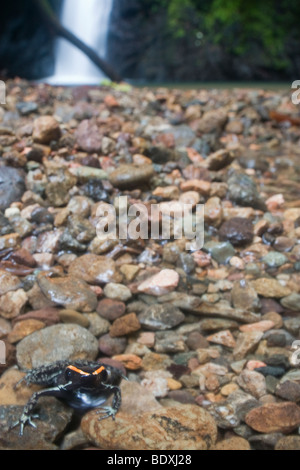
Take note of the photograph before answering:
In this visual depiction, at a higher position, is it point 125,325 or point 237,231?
point 237,231

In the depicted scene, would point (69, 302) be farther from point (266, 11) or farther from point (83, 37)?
point (266, 11)

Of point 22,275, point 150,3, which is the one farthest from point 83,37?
point 22,275

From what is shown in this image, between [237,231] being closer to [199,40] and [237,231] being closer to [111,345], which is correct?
[111,345]

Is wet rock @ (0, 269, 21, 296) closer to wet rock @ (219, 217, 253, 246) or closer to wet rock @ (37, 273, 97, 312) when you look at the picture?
wet rock @ (37, 273, 97, 312)

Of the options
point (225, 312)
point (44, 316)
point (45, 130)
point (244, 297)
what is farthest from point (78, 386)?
A: point (45, 130)

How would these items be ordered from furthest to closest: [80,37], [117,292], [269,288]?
[80,37], [269,288], [117,292]

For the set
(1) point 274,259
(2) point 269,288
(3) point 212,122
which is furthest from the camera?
(3) point 212,122

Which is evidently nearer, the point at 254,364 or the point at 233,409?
the point at 233,409
